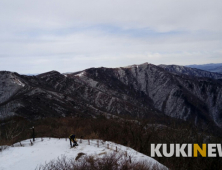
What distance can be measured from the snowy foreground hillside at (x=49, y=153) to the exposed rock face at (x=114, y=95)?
29844mm

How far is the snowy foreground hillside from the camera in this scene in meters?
11.7

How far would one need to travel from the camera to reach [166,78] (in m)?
108

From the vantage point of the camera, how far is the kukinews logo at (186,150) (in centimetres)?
1258

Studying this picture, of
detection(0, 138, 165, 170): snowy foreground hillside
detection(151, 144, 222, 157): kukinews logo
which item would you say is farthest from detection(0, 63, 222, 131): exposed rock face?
detection(151, 144, 222, 157): kukinews logo

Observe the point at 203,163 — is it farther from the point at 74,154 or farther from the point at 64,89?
the point at 64,89

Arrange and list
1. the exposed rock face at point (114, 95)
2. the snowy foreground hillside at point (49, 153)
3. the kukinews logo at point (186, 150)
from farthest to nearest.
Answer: the exposed rock face at point (114, 95) < the kukinews logo at point (186, 150) < the snowy foreground hillside at point (49, 153)

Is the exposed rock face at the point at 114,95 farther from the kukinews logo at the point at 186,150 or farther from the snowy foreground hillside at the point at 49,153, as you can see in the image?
the kukinews logo at the point at 186,150

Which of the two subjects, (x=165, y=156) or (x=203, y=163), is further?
(x=165, y=156)

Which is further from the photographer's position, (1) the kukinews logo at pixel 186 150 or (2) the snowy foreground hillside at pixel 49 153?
(1) the kukinews logo at pixel 186 150

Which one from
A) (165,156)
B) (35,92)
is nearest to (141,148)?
(165,156)

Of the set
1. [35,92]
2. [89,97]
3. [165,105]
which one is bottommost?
[165,105]

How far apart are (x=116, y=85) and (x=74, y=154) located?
9073cm

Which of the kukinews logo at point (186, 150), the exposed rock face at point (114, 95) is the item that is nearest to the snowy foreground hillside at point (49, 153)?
the kukinews logo at point (186, 150)

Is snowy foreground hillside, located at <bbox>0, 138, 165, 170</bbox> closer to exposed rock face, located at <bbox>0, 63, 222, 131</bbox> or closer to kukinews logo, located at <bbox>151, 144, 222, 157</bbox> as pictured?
kukinews logo, located at <bbox>151, 144, 222, 157</bbox>
